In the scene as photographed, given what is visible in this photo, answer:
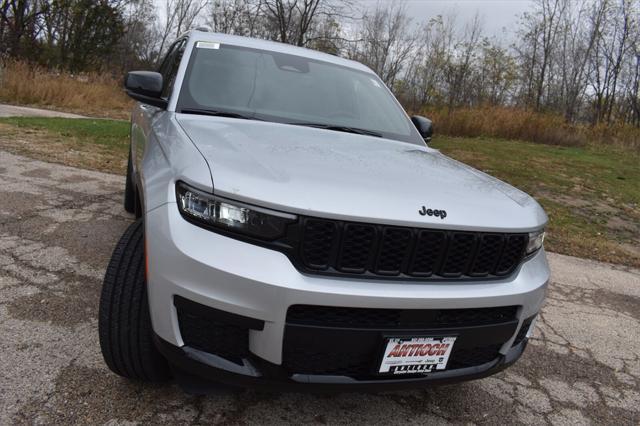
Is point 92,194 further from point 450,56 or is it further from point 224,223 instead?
point 450,56

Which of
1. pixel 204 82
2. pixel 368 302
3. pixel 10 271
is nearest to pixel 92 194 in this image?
pixel 10 271

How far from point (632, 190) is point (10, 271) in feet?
35.2

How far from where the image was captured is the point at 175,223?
1696 millimetres

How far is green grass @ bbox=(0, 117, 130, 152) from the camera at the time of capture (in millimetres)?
Answer: 9008

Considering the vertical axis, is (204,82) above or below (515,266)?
above

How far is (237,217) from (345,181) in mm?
429

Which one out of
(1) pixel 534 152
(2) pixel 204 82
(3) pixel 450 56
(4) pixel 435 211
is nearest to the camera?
(4) pixel 435 211

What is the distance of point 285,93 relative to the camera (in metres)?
3.01

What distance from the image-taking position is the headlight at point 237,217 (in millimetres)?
1662

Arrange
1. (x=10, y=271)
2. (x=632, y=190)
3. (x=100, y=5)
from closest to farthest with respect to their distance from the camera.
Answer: (x=10, y=271)
(x=632, y=190)
(x=100, y=5)

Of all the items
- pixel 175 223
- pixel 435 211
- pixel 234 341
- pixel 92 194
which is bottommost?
pixel 92 194

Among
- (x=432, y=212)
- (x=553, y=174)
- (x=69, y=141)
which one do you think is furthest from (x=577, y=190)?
(x=69, y=141)

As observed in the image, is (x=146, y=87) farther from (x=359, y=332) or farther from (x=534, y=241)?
(x=534, y=241)

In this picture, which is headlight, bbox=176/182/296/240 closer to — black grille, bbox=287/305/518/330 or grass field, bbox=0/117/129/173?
black grille, bbox=287/305/518/330
